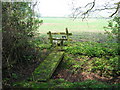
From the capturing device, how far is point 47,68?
339 inches

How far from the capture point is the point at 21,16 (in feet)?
29.2

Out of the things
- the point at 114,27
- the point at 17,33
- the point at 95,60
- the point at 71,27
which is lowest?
the point at 95,60

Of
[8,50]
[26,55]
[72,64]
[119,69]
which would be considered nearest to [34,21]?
[26,55]

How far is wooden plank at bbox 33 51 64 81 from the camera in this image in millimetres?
7585

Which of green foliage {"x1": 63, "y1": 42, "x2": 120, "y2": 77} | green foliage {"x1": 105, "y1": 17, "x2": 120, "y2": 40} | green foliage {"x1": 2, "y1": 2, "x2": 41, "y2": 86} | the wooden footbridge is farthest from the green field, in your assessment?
green foliage {"x1": 2, "y1": 2, "x2": 41, "y2": 86}

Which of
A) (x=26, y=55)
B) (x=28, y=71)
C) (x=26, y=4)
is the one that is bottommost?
(x=28, y=71)

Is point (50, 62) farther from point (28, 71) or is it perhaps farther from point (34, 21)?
point (34, 21)

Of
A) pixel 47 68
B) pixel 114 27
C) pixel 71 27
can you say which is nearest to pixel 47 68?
pixel 47 68

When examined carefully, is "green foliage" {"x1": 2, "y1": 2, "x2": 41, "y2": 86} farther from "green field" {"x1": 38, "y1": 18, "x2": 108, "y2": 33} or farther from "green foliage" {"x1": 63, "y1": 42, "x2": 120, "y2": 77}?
"green field" {"x1": 38, "y1": 18, "x2": 108, "y2": 33}

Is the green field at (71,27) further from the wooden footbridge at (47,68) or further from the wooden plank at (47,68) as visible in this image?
the wooden plank at (47,68)

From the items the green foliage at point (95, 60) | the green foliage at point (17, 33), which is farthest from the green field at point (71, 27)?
the green foliage at point (17, 33)

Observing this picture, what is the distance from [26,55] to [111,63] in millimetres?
5280

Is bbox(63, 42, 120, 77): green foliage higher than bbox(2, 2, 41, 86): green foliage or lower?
lower

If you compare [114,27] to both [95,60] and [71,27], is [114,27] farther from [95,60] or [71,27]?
[71,27]
